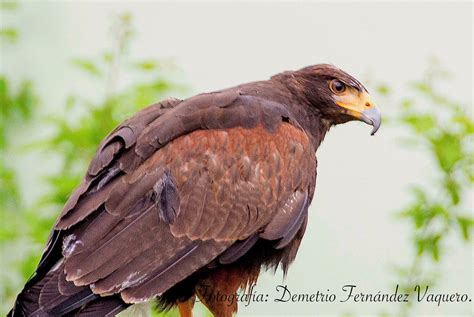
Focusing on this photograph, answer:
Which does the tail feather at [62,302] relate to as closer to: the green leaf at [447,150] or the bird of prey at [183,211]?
the bird of prey at [183,211]

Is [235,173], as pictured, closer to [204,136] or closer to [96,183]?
[204,136]

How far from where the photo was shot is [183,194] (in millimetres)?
8320

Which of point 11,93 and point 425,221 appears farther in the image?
point 11,93

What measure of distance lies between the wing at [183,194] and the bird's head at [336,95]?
439 millimetres

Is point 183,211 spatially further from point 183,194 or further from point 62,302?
point 62,302

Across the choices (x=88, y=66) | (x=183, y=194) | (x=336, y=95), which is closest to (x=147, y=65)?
(x=88, y=66)

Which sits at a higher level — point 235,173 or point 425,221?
point 425,221

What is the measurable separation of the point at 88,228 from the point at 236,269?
924mm

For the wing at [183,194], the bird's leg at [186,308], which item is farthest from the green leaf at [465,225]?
the bird's leg at [186,308]

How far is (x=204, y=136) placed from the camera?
27.9 feet

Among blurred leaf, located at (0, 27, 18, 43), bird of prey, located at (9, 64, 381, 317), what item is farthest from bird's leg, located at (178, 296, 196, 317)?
blurred leaf, located at (0, 27, 18, 43)

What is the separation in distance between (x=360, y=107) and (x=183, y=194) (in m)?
1.44

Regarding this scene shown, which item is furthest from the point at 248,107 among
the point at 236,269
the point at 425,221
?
the point at 425,221

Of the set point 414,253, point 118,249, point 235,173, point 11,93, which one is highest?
point 11,93
